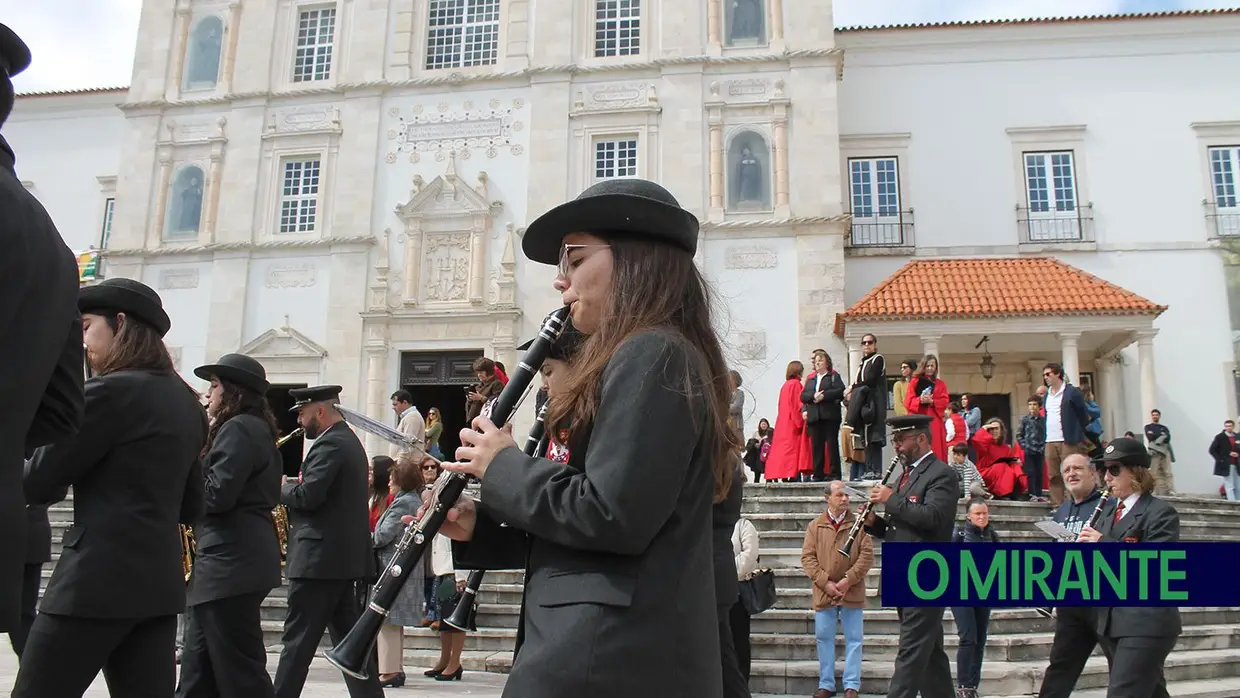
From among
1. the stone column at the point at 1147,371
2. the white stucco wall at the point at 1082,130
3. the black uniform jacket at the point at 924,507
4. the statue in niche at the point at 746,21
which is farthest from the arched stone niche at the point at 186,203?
the stone column at the point at 1147,371

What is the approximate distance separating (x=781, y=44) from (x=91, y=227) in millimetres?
20898

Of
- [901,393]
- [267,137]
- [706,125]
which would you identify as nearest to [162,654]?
[901,393]

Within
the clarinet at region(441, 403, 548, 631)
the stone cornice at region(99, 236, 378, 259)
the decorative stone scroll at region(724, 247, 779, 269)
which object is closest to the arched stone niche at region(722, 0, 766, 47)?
the decorative stone scroll at region(724, 247, 779, 269)

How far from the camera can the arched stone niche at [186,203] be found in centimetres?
2419

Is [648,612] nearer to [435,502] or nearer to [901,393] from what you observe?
[435,502]

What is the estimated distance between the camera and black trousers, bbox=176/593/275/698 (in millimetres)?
4465

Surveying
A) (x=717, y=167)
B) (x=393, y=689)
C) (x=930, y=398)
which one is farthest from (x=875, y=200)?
(x=393, y=689)

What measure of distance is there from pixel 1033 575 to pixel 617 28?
72.1 feet

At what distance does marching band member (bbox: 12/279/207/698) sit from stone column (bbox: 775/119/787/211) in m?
18.7

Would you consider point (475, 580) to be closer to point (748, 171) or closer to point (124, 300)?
point (124, 300)

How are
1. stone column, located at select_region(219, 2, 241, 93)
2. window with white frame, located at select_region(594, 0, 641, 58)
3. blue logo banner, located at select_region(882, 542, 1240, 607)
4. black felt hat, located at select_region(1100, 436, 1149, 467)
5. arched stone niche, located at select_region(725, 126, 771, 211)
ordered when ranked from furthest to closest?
stone column, located at select_region(219, 2, 241, 93) < window with white frame, located at select_region(594, 0, 641, 58) < arched stone niche, located at select_region(725, 126, 771, 211) < black felt hat, located at select_region(1100, 436, 1149, 467) < blue logo banner, located at select_region(882, 542, 1240, 607)

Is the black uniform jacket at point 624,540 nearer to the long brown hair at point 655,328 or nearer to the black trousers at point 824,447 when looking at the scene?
the long brown hair at point 655,328

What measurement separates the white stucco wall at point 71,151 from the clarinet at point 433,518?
97.2ft

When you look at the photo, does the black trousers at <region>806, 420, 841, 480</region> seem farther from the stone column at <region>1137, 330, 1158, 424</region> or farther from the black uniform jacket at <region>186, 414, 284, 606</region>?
the black uniform jacket at <region>186, 414, 284, 606</region>
